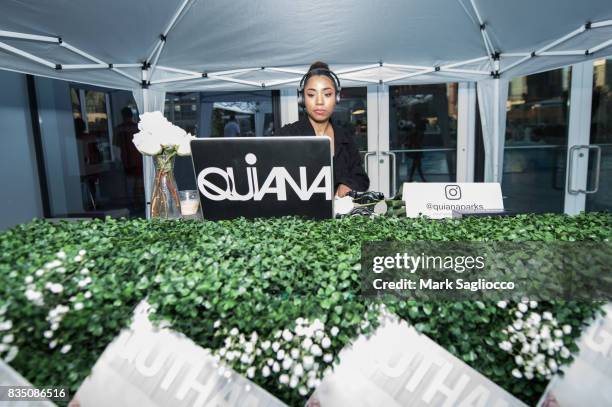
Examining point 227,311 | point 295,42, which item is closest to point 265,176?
point 227,311

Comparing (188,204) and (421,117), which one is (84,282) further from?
(421,117)

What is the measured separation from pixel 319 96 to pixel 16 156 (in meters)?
4.48

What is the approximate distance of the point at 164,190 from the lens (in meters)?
1.82

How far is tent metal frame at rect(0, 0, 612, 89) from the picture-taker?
2.82 meters

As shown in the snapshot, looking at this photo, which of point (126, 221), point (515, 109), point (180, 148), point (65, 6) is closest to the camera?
point (126, 221)

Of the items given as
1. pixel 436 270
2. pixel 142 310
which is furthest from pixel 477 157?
pixel 142 310

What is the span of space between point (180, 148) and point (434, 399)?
1.43 m

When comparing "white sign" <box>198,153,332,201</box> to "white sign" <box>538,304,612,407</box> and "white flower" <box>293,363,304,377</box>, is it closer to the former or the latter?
"white flower" <box>293,363,304,377</box>

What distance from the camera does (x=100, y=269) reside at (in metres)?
0.90

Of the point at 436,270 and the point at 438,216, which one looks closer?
the point at 436,270

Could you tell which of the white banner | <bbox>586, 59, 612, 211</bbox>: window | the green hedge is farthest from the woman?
<bbox>586, 59, 612, 211</bbox>: window

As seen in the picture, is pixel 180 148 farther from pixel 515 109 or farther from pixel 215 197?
pixel 515 109

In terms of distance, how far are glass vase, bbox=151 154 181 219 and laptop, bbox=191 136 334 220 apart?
0.53 m

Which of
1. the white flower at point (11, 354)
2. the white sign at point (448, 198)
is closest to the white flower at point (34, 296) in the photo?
the white flower at point (11, 354)
